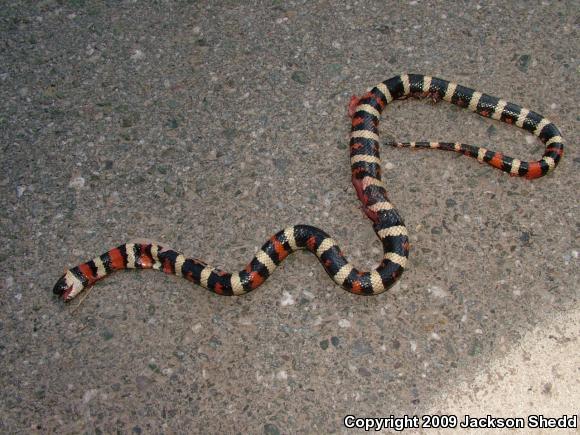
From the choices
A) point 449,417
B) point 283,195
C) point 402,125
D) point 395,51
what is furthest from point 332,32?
point 449,417

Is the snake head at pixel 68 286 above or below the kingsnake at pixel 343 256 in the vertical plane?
below

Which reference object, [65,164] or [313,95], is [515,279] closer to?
[313,95]

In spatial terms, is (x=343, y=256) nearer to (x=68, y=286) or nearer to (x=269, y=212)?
(x=269, y=212)
